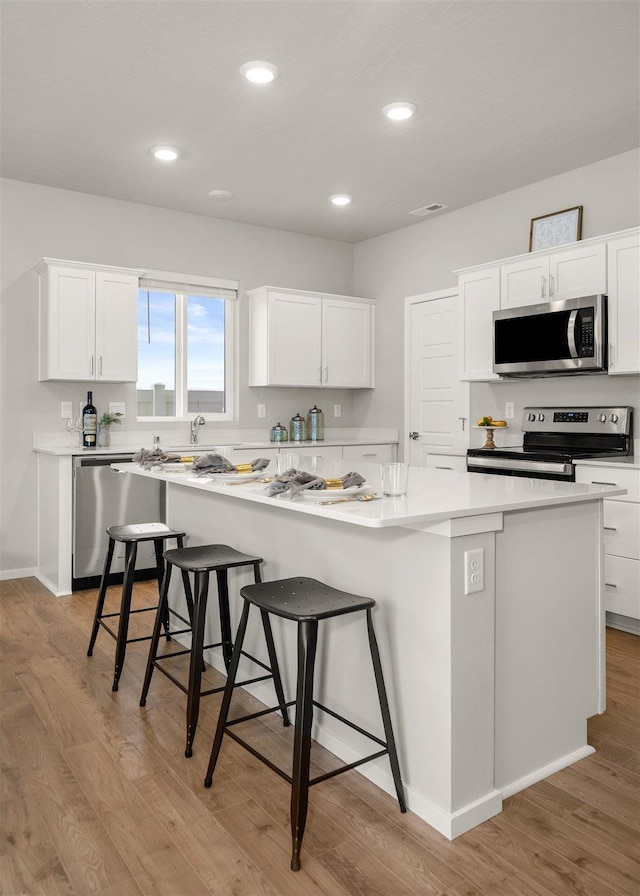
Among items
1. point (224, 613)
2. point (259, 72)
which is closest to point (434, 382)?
point (259, 72)

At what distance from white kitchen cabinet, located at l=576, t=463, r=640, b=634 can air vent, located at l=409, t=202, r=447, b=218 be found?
2.54 meters

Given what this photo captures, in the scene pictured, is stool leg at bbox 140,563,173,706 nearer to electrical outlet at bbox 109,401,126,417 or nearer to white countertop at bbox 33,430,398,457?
white countertop at bbox 33,430,398,457

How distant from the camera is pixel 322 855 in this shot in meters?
1.69

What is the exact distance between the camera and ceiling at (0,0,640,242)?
273cm

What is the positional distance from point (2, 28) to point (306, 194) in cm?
242

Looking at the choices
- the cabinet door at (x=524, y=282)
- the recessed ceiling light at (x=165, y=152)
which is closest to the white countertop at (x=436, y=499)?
the cabinet door at (x=524, y=282)

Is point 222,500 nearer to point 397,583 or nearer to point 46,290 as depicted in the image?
point 397,583

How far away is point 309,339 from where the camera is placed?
5.66 meters

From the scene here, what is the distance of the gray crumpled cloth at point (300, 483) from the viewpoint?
2.04m

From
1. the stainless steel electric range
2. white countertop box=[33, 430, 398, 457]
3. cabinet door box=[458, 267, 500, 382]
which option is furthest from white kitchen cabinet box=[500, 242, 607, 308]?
white countertop box=[33, 430, 398, 457]

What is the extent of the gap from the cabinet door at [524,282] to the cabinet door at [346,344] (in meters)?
1.76

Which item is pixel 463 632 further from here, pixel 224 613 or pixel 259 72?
pixel 259 72

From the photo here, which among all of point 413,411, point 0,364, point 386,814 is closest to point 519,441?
point 413,411

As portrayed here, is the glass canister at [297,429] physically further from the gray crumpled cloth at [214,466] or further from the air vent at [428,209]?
the gray crumpled cloth at [214,466]
